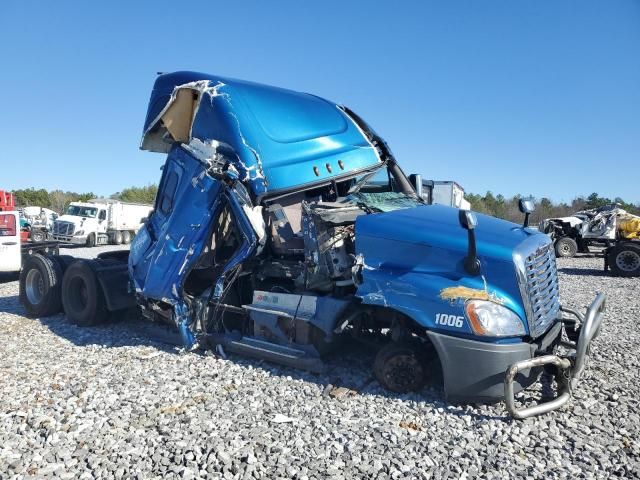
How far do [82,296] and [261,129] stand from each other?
164 inches

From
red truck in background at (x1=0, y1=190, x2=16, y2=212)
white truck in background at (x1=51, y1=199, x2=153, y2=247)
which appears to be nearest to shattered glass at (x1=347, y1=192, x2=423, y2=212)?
white truck in background at (x1=51, y1=199, x2=153, y2=247)

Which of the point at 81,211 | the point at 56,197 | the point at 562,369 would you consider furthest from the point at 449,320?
the point at 56,197

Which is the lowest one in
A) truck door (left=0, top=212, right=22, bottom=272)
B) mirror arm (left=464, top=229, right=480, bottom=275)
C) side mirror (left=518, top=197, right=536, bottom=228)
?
truck door (left=0, top=212, right=22, bottom=272)

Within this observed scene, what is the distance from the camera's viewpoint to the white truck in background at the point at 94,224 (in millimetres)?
27812

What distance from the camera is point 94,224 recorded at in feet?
93.5

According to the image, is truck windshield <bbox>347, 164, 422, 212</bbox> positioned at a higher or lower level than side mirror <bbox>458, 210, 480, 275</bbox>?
higher

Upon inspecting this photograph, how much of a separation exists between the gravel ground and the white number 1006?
741mm

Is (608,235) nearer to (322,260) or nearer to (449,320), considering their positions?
(322,260)

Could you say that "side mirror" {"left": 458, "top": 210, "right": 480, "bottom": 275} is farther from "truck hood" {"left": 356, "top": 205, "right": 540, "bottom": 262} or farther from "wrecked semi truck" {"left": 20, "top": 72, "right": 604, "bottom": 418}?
"truck hood" {"left": 356, "top": 205, "right": 540, "bottom": 262}

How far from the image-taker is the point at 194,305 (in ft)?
18.7

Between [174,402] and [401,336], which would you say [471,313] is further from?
[174,402]

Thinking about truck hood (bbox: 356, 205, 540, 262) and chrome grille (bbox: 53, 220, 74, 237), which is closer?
truck hood (bbox: 356, 205, 540, 262)

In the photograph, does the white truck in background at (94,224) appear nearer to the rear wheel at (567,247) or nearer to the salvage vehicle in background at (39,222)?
the salvage vehicle in background at (39,222)

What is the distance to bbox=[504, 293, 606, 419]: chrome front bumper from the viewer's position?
376cm
